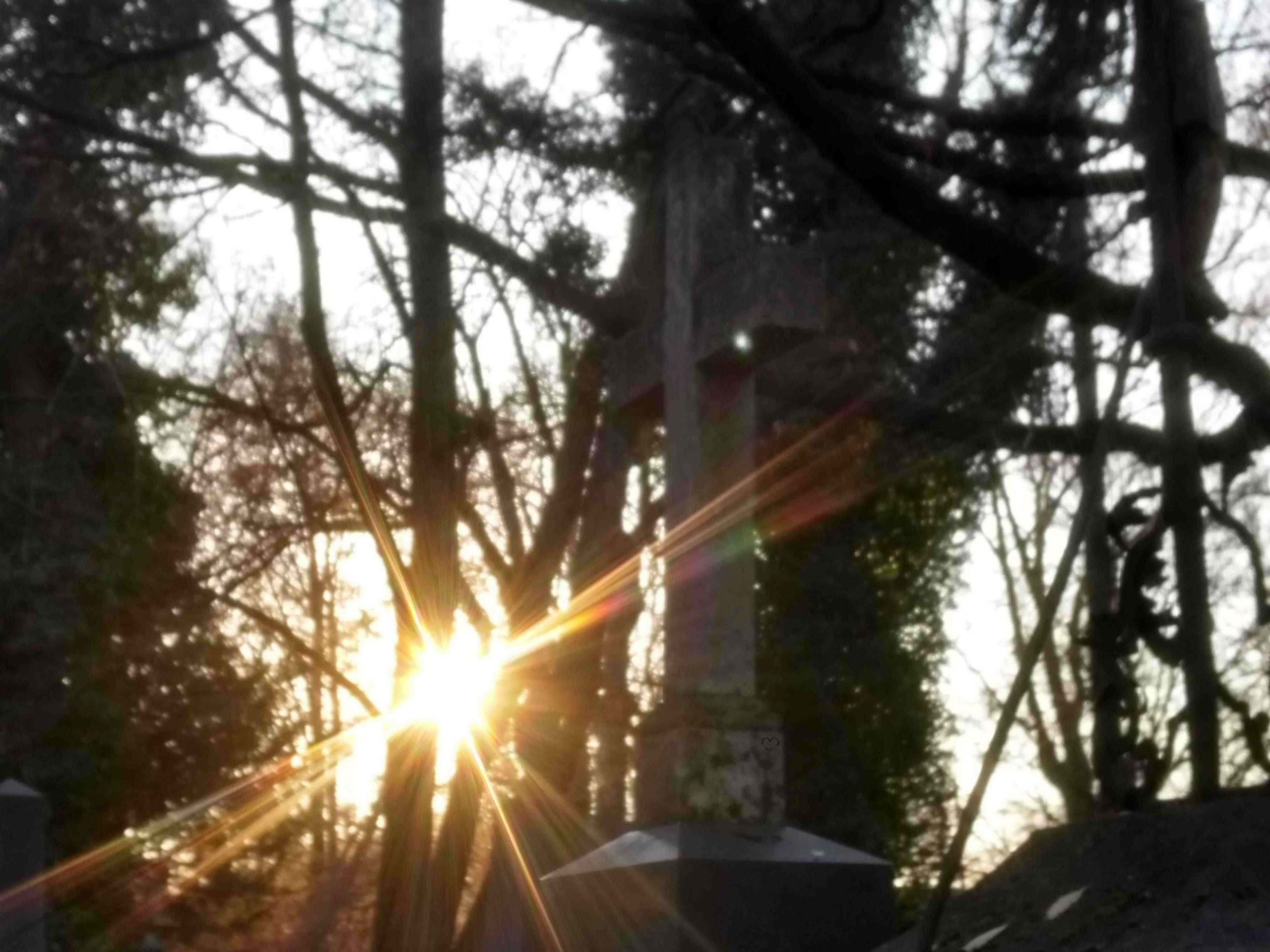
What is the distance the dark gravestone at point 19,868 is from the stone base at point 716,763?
3431 millimetres

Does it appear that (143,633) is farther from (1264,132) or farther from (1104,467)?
(1104,467)

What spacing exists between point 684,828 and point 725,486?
0.89 metres

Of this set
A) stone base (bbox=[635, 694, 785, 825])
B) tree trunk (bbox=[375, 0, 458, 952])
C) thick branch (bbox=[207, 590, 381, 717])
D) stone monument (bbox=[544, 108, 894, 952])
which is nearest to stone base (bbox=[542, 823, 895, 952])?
stone monument (bbox=[544, 108, 894, 952])

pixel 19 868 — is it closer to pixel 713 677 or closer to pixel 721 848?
pixel 713 677

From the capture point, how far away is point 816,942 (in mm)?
3301

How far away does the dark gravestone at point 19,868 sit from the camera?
244 inches

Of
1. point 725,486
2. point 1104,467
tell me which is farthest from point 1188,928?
point 725,486

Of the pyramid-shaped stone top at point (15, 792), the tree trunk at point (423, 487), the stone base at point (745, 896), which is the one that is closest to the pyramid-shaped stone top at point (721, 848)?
the stone base at point (745, 896)

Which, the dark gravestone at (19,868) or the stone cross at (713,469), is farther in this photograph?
the dark gravestone at (19,868)

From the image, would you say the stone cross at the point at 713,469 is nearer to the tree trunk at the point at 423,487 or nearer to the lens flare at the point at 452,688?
the tree trunk at the point at 423,487

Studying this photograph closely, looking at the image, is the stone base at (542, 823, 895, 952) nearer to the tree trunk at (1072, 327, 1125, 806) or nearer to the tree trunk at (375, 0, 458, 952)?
the tree trunk at (1072, 327, 1125, 806)

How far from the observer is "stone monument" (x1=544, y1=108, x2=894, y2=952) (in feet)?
10.9

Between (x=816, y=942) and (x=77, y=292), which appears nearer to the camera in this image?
(x=816, y=942)

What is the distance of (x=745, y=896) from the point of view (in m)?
3.30
